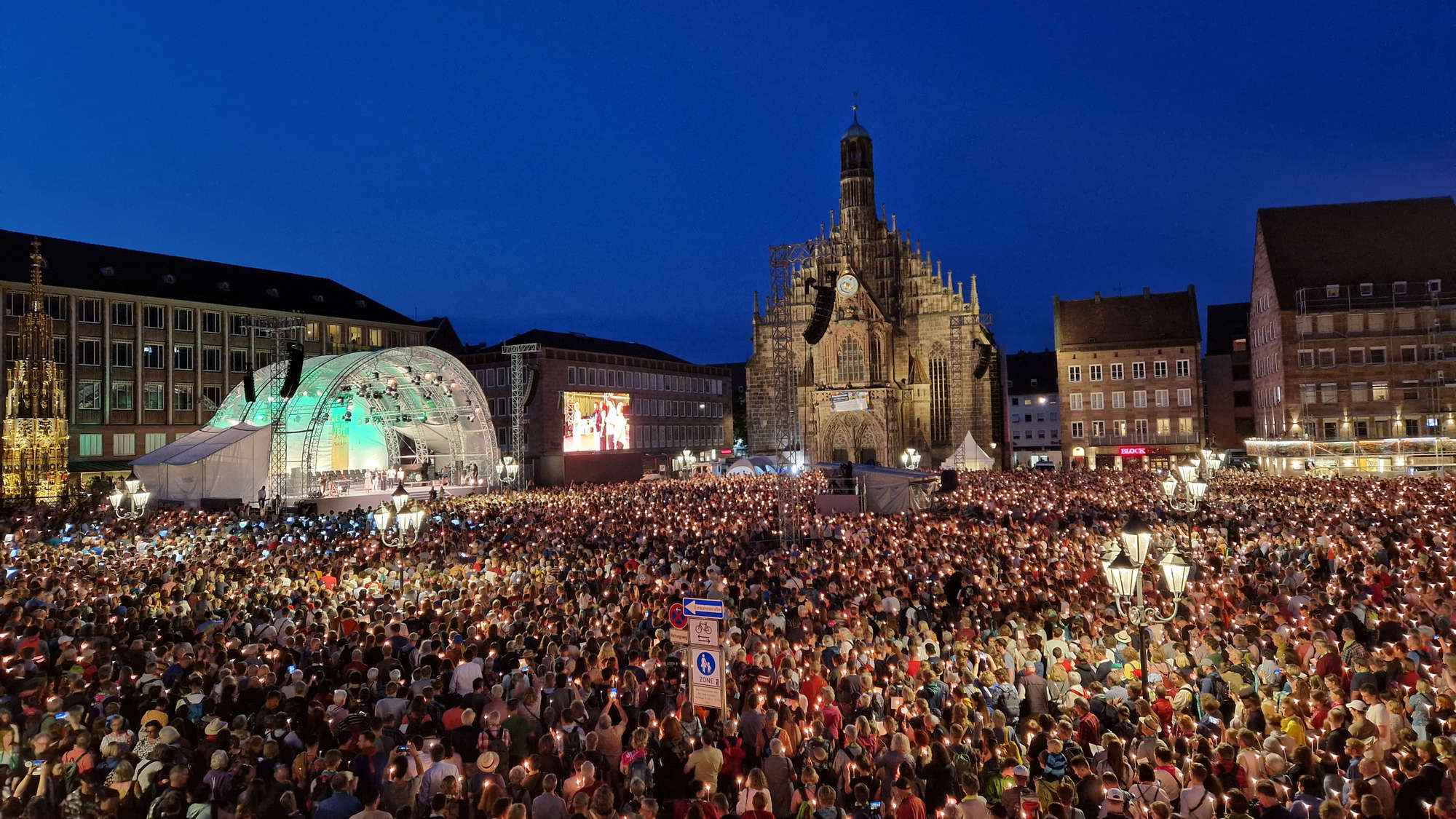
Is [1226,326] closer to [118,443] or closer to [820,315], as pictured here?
[820,315]

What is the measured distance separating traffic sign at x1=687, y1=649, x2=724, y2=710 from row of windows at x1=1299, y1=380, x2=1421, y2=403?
2009 inches

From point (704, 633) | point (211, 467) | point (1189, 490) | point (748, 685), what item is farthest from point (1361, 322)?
point (211, 467)

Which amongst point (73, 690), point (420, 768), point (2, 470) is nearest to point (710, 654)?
point (420, 768)

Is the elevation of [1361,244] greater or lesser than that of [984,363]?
greater

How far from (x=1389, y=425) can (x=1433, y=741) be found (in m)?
50.1

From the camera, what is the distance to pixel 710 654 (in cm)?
803

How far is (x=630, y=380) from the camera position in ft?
216

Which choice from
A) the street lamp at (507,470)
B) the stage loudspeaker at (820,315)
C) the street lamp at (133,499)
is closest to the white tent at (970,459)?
the stage loudspeaker at (820,315)

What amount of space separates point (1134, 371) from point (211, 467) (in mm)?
53275

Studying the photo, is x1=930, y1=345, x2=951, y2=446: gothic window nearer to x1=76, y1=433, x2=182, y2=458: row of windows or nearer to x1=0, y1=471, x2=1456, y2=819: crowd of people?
x1=0, y1=471, x2=1456, y2=819: crowd of people

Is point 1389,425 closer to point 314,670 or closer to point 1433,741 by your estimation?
point 1433,741

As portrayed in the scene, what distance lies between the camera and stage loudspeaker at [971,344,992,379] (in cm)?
5888

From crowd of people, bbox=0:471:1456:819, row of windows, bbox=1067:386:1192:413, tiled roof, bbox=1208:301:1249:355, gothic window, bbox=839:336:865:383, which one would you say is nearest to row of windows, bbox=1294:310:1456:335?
row of windows, bbox=1067:386:1192:413

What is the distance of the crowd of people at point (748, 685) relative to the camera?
6.34m
